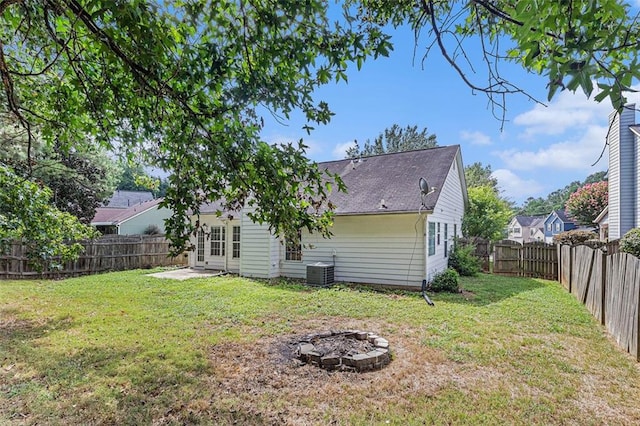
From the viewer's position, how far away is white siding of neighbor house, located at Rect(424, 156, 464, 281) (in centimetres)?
1016

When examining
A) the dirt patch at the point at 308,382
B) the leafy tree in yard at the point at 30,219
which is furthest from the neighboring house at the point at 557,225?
the leafy tree in yard at the point at 30,219

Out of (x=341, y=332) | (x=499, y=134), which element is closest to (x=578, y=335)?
(x=341, y=332)

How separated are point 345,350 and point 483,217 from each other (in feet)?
49.2

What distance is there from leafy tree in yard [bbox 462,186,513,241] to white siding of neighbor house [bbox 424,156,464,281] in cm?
294

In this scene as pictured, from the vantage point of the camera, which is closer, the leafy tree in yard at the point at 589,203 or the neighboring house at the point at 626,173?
the neighboring house at the point at 626,173

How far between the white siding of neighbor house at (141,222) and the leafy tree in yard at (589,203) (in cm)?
2952

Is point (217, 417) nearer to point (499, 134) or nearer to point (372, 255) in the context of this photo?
point (499, 134)

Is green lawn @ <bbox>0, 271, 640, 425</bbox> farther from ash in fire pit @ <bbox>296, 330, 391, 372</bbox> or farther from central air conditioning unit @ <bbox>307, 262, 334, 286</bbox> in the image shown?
central air conditioning unit @ <bbox>307, 262, 334, 286</bbox>

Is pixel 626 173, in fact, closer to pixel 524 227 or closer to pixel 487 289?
pixel 487 289

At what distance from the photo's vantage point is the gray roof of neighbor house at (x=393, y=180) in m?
9.80

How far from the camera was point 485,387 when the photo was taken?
147 inches

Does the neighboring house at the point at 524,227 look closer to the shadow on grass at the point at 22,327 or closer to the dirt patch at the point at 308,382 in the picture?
the dirt patch at the point at 308,382

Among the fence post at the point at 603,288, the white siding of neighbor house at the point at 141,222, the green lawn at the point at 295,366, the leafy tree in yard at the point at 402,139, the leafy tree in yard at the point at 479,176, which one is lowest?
the green lawn at the point at 295,366

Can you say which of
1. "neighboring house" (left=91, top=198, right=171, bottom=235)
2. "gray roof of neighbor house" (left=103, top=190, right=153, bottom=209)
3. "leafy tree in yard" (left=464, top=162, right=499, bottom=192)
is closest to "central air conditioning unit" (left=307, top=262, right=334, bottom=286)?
"neighboring house" (left=91, top=198, right=171, bottom=235)
